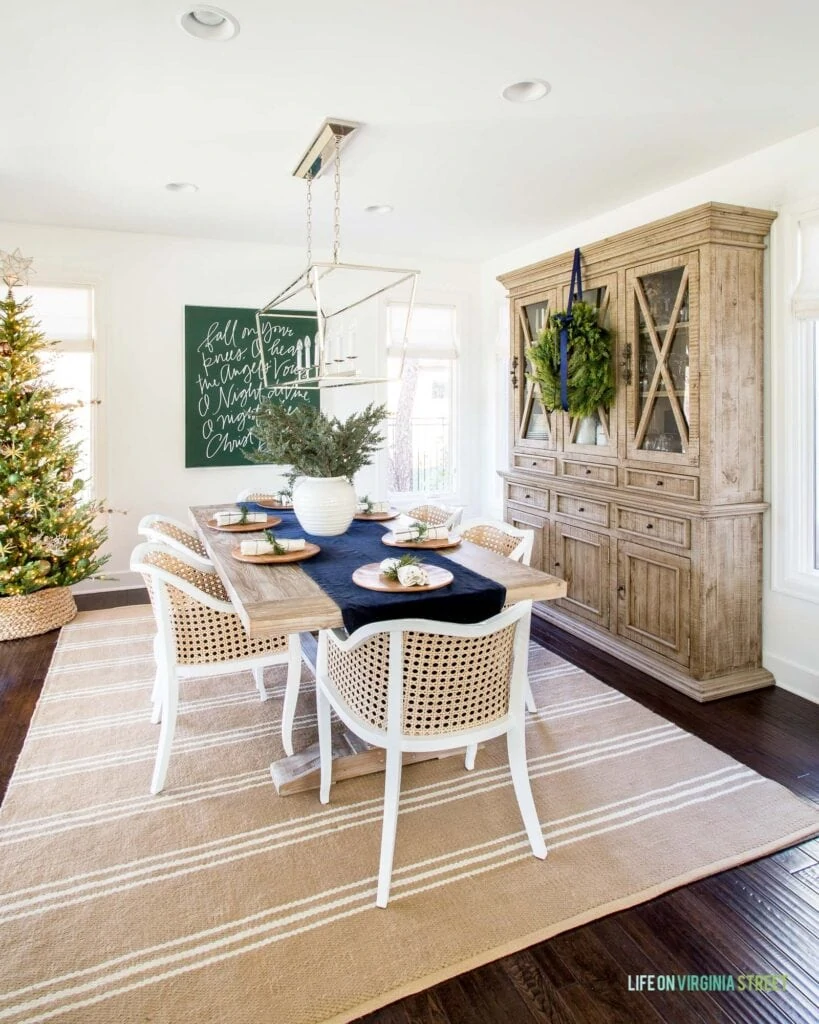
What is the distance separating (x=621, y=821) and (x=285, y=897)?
1152 mm

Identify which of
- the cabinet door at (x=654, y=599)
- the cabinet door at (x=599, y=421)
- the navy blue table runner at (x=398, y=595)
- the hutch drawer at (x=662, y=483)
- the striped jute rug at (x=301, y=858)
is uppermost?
the cabinet door at (x=599, y=421)

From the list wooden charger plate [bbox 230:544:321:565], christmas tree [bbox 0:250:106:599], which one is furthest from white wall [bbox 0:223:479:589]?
wooden charger plate [bbox 230:544:321:565]

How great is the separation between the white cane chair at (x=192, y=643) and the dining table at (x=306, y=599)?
0.13m

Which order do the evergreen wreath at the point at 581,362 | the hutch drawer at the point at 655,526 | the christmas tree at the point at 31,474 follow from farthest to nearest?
the christmas tree at the point at 31,474, the evergreen wreath at the point at 581,362, the hutch drawer at the point at 655,526

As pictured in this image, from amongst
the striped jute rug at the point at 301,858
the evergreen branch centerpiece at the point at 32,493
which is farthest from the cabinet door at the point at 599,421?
the evergreen branch centerpiece at the point at 32,493

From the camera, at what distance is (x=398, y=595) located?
2203 millimetres

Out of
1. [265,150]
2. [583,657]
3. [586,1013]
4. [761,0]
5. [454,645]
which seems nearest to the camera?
[586,1013]

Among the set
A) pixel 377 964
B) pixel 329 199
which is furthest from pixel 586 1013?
pixel 329 199

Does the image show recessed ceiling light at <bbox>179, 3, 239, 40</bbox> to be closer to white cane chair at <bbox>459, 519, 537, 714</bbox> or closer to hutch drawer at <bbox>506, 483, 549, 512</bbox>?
white cane chair at <bbox>459, 519, 537, 714</bbox>

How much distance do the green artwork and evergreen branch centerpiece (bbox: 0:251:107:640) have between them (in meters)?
1.08

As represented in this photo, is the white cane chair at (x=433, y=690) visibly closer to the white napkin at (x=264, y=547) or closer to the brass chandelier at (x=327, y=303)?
the white napkin at (x=264, y=547)

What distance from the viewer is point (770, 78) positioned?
267 cm

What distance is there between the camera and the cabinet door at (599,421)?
3.88m

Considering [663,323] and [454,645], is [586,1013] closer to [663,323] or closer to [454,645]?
[454,645]
